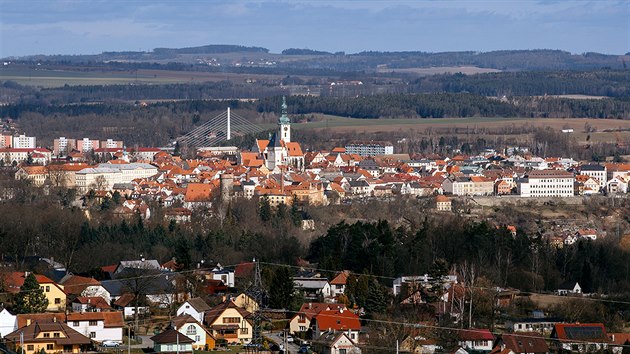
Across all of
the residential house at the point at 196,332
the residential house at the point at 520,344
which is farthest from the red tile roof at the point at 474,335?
the residential house at the point at 196,332

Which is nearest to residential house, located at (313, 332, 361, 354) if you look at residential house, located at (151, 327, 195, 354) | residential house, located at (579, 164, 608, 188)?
residential house, located at (151, 327, 195, 354)

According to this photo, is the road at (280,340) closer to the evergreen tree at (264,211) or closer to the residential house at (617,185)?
the evergreen tree at (264,211)

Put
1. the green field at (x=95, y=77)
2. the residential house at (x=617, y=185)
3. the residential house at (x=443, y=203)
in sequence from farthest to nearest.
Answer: the green field at (x=95, y=77) → the residential house at (x=617, y=185) → the residential house at (x=443, y=203)

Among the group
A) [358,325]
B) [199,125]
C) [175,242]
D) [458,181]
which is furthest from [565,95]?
[358,325]

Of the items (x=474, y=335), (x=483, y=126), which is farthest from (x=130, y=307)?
(x=483, y=126)

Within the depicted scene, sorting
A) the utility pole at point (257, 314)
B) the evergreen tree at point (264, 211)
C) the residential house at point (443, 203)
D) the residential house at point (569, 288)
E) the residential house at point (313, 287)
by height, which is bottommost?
the residential house at point (443, 203)
